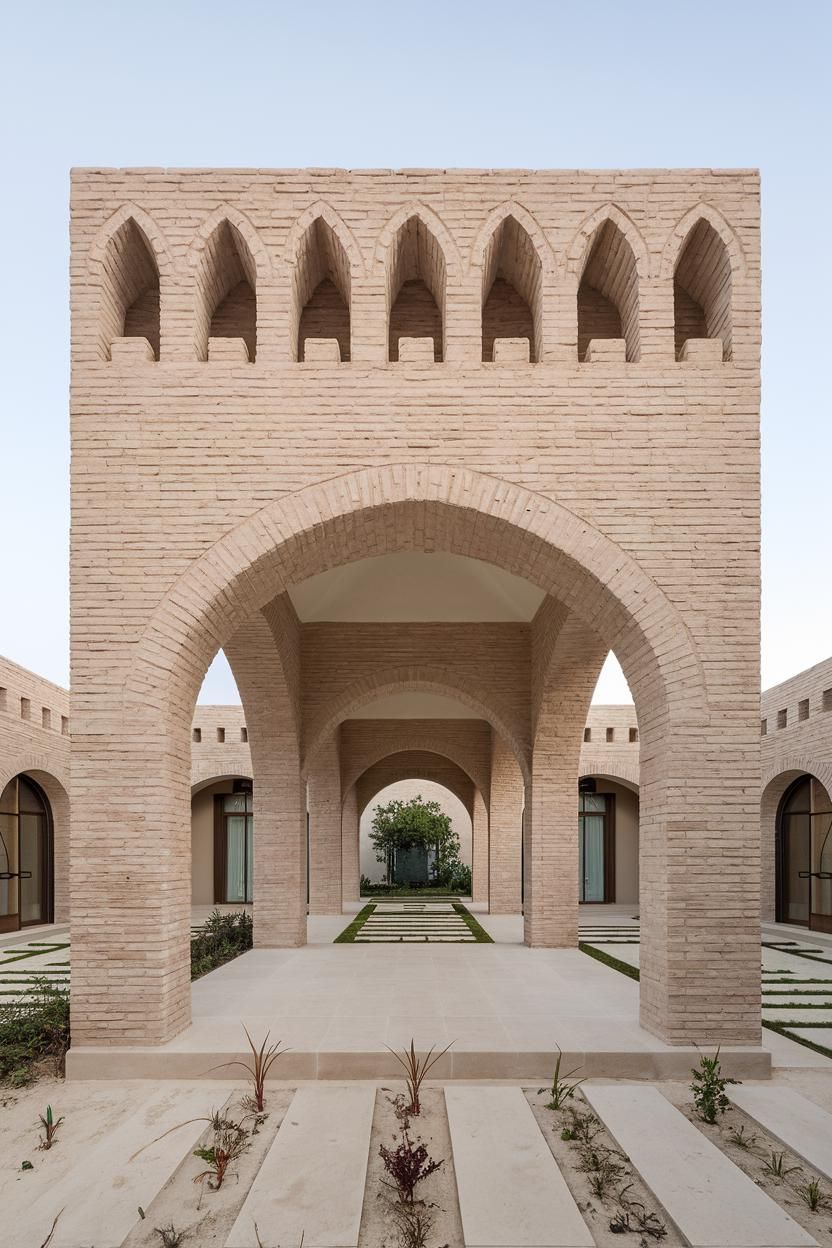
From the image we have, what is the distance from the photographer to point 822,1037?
6.97 meters

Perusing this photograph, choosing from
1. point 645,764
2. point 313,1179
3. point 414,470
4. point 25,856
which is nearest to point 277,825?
point 645,764

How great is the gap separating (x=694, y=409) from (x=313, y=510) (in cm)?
267

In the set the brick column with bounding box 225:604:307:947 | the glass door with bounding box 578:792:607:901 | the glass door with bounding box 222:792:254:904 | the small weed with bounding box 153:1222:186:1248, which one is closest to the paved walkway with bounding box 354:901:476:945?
the brick column with bounding box 225:604:307:947

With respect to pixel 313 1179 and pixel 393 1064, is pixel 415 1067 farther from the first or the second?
pixel 313 1179

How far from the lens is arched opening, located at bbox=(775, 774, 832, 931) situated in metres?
15.1

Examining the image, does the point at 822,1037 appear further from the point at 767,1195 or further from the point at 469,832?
the point at 469,832

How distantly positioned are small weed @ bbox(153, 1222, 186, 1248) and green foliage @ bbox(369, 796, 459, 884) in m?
23.5

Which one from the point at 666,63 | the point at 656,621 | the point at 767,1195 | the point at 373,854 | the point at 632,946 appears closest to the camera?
the point at 767,1195

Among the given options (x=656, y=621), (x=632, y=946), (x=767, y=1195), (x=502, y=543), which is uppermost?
(x=502, y=543)

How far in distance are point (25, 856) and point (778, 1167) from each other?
14.1 meters

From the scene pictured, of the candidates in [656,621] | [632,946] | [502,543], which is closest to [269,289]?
[502,543]

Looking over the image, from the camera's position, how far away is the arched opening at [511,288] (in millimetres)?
6625

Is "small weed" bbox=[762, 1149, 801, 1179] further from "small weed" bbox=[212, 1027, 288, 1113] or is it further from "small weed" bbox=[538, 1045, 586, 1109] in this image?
"small weed" bbox=[212, 1027, 288, 1113]

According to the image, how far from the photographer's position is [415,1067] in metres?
5.38
